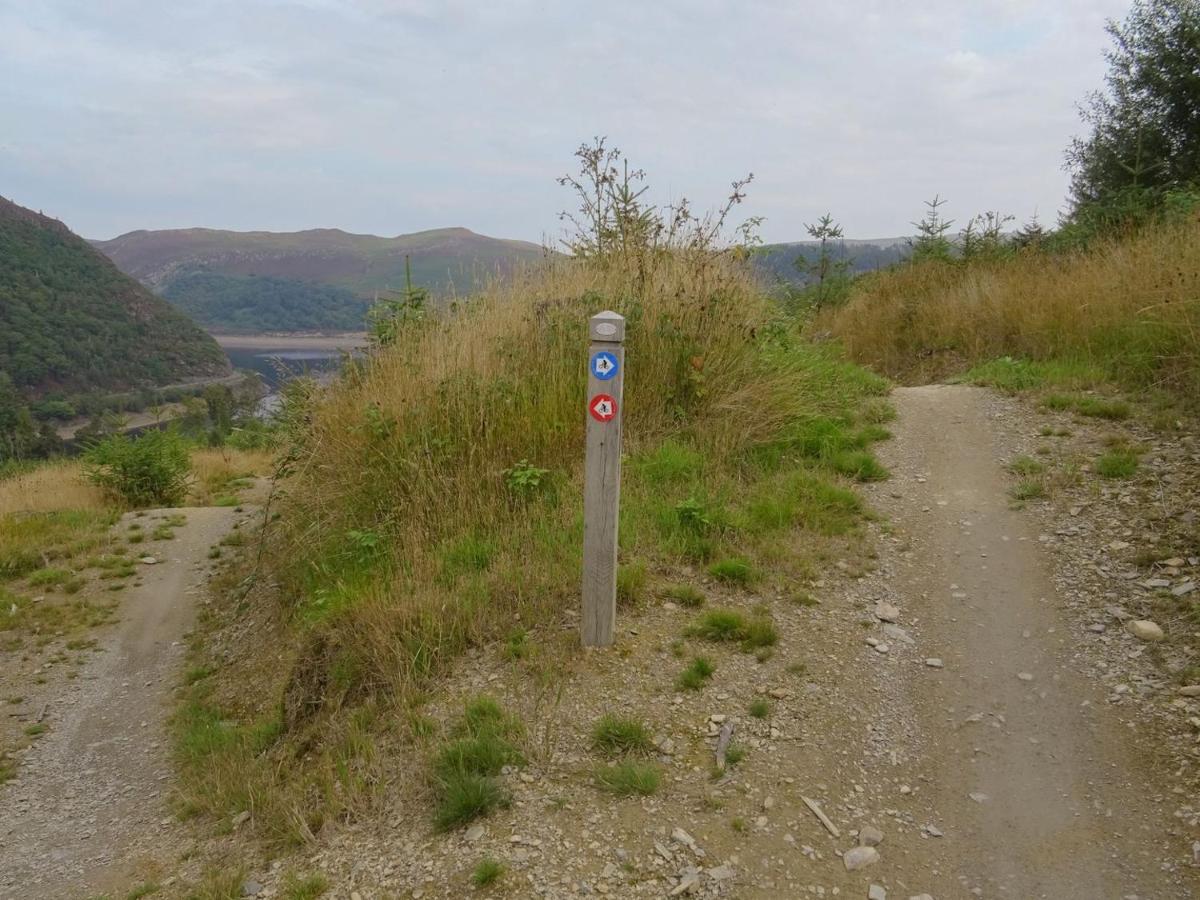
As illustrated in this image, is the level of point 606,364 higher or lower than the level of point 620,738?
higher

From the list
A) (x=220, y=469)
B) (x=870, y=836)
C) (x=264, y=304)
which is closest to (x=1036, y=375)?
(x=870, y=836)

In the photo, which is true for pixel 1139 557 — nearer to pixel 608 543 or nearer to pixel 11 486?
pixel 608 543

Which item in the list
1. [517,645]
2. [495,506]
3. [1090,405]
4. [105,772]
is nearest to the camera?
[517,645]

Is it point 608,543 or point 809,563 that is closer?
point 608,543

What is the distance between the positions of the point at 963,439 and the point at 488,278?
4.39 meters

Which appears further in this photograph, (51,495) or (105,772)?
(51,495)

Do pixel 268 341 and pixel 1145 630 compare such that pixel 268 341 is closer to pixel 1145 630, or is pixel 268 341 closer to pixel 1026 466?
pixel 1026 466

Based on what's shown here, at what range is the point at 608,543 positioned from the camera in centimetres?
350

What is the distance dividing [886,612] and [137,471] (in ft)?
37.0

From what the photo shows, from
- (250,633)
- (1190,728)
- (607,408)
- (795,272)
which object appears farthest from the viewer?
(795,272)

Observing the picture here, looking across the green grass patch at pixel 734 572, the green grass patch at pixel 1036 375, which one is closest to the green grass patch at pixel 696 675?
the green grass patch at pixel 734 572

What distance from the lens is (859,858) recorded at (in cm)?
258

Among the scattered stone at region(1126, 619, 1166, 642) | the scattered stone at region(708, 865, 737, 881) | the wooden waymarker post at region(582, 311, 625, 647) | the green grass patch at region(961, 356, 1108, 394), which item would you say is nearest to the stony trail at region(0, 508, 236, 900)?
the wooden waymarker post at region(582, 311, 625, 647)

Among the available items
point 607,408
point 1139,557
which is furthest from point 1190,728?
point 607,408
